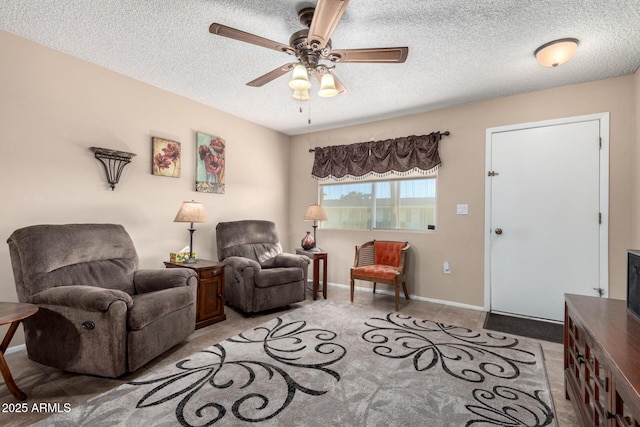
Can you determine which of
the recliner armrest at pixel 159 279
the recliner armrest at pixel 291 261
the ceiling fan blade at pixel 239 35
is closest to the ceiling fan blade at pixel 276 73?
the ceiling fan blade at pixel 239 35

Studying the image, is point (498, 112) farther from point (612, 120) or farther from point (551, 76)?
point (612, 120)

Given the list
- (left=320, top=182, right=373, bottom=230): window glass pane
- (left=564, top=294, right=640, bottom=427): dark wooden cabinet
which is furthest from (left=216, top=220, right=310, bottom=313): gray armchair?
(left=564, top=294, right=640, bottom=427): dark wooden cabinet

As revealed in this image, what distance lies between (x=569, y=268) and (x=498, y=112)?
184 centimetres

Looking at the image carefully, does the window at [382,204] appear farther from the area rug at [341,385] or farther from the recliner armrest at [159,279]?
the recliner armrest at [159,279]

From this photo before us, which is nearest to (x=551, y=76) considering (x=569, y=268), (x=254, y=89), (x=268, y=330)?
(x=569, y=268)

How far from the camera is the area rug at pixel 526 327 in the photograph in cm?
274

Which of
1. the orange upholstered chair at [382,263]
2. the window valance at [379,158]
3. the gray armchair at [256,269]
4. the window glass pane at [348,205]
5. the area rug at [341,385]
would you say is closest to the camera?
the area rug at [341,385]

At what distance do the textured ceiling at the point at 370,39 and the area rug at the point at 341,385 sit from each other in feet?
8.02

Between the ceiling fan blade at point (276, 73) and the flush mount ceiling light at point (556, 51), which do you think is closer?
the ceiling fan blade at point (276, 73)

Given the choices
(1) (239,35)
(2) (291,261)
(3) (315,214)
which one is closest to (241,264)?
(2) (291,261)

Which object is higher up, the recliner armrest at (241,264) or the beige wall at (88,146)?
the beige wall at (88,146)

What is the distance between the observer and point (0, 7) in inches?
78.9

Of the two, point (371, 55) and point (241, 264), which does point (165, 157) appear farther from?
point (371, 55)

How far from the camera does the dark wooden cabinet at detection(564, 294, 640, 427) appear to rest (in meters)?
0.98
